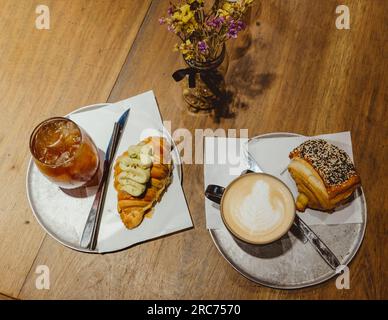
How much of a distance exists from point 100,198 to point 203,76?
451mm

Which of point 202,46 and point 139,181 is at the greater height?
point 202,46

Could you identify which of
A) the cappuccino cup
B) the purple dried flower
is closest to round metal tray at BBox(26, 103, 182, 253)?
the cappuccino cup

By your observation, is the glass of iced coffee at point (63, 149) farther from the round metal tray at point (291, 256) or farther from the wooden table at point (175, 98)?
the round metal tray at point (291, 256)

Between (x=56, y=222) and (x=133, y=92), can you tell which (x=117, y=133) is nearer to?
(x=133, y=92)

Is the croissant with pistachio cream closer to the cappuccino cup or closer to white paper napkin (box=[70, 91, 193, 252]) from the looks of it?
white paper napkin (box=[70, 91, 193, 252])

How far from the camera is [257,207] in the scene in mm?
1074

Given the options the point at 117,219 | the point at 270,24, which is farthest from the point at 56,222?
the point at 270,24

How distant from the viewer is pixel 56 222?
114cm

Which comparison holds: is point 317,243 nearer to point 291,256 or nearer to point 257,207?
point 291,256

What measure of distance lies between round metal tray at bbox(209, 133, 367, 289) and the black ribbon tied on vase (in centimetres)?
43

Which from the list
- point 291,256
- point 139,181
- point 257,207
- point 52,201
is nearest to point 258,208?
point 257,207

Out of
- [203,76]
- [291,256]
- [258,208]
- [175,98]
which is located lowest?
[291,256]

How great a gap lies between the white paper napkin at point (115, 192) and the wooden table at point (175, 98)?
0.04 metres

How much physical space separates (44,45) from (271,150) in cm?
83
